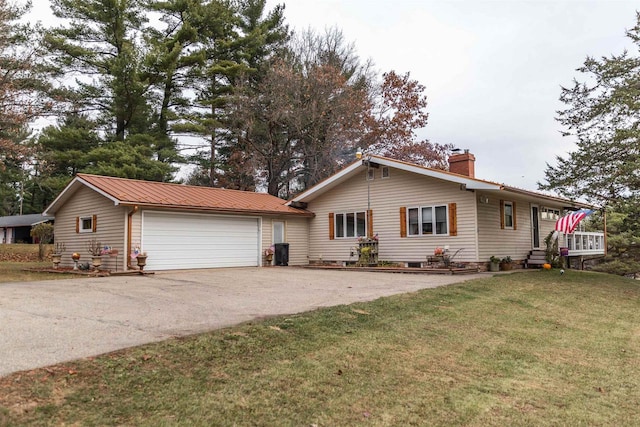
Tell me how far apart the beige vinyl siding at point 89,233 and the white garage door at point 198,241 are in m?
0.76

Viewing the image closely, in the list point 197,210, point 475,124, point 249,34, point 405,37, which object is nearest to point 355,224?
point 197,210

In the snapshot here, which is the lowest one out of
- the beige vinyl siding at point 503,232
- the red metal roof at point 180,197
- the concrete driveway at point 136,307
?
the concrete driveway at point 136,307

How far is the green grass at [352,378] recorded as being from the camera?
299cm

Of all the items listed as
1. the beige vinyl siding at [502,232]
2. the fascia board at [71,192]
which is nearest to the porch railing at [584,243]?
the beige vinyl siding at [502,232]

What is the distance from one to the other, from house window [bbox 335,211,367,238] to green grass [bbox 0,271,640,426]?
10381 mm

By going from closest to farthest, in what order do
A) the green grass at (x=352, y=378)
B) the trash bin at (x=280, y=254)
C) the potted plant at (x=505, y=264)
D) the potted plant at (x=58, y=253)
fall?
the green grass at (x=352, y=378) < the potted plant at (x=505, y=264) < the potted plant at (x=58, y=253) < the trash bin at (x=280, y=254)

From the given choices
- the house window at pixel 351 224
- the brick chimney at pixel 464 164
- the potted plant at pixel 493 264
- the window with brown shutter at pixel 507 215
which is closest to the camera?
the potted plant at pixel 493 264

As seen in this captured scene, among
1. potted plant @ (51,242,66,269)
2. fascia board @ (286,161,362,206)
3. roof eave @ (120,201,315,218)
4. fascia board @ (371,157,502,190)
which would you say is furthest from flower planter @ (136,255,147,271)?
fascia board @ (371,157,502,190)

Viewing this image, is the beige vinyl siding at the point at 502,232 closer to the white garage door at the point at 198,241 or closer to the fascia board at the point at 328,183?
the fascia board at the point at 328,183

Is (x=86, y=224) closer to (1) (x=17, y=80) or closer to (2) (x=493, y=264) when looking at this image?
(1) (x=17, y=80)

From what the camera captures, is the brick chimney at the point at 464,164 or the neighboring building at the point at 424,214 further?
the brick chimney at the point at 464,164

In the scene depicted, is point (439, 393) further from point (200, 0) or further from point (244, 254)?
point (200, 0)

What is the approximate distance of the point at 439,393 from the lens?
3596 millimetres

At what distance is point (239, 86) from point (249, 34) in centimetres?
453
